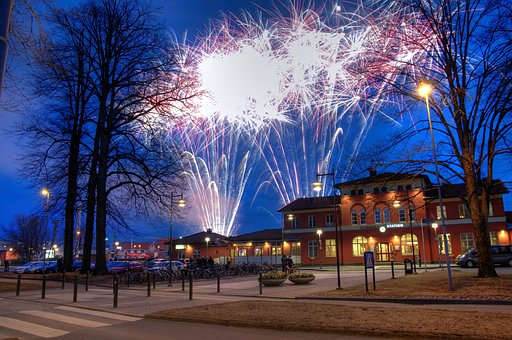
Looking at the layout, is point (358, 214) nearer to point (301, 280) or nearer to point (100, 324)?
point (301, 280)

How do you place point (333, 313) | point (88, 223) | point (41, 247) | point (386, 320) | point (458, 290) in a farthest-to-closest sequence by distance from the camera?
point (41, 247)
point (88, 223)
point (458, 290)
point (333, 313)
point (386, 320)

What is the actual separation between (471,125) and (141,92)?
77.8 feet

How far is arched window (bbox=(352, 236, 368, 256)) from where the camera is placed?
6131cm

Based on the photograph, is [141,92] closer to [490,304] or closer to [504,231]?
[490,304]

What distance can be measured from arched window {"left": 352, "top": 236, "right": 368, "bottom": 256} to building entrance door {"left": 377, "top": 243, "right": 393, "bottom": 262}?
2137mm

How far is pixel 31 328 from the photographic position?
10508 mm

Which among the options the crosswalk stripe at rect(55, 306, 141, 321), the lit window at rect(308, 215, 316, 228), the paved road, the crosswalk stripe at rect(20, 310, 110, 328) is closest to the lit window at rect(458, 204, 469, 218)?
the lit window at rect(308, 215, 316, 228)

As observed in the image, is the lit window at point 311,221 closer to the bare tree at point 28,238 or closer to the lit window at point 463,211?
the lit window at point 463,211

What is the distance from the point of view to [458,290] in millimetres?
16516

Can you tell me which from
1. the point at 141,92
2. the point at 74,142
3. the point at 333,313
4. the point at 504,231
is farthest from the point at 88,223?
the point at 504,231

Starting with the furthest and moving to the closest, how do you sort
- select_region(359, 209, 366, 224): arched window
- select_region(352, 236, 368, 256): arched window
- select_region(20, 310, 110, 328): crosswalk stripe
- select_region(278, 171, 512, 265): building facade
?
1. select_region(359, 209, 366, 224): arched window
2. select_region(352, 236, 368, 256): arched window
3. select_region(278, 171, 512, 265): building facade
4. select_region(20, 310, 110, 328): crosswalk stripe

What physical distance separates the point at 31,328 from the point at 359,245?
55.6 meters

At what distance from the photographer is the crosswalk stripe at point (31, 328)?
381 inches

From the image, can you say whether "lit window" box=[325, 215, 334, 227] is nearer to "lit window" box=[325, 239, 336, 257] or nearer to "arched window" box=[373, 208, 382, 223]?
"lit window" box=[325, 239, 336, 257]
